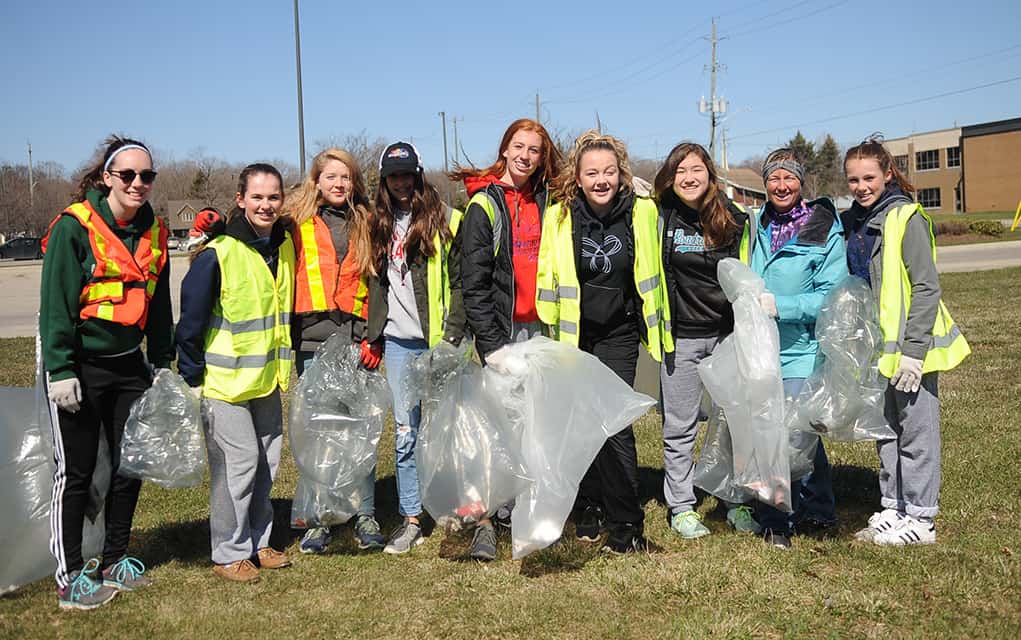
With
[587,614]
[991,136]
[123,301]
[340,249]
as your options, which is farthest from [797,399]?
[991,136]

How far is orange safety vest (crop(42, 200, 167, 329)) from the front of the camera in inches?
134

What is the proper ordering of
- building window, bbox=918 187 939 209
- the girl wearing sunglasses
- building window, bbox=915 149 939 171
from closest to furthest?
the girl wearing sunglasses
building window, bbox=918 187 939 209
building window, bbox=915 149 939 171

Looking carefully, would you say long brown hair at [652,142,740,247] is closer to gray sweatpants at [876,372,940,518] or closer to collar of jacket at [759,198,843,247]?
collar of jacket at [759,198,843,247]

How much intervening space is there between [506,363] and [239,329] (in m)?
1.14

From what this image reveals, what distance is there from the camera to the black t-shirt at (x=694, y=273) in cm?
397

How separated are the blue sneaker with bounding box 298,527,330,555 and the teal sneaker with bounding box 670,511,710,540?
67.2 inches

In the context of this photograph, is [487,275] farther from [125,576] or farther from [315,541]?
[125,576]

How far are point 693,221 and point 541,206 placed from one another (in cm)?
71

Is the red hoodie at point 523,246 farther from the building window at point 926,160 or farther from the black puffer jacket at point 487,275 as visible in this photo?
the building window at point 926,160

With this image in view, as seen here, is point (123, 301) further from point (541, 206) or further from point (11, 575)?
point (541, 206)

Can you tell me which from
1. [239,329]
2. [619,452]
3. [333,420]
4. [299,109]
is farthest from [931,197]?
[239,329]

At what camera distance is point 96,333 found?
11.3ft

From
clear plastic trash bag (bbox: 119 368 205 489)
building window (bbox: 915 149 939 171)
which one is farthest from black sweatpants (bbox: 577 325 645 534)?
building window (bbox: 915 149 939 171)

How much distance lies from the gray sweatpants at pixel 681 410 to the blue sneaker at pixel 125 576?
2.46 m
